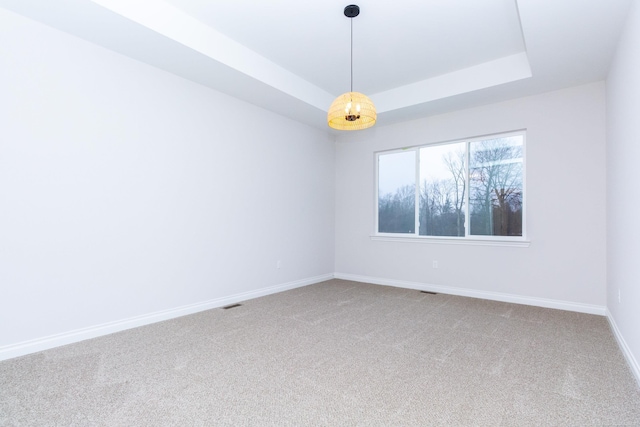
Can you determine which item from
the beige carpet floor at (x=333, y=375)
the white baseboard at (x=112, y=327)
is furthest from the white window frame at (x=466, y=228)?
the white baseboard at (x=112, y=327)

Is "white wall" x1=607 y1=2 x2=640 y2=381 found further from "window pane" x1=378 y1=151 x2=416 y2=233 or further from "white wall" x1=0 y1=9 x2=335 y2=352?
"white wall" x1=0 y1=9 x2=335 y2=352

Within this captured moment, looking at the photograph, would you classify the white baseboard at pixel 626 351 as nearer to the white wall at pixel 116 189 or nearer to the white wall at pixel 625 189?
the white wall at pixel 625 189

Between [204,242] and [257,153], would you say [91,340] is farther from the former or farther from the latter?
[257,153]

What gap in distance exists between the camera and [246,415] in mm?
1717

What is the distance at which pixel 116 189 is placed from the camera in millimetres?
3035

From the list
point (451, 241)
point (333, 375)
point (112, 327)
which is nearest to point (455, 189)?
point (451, 241)

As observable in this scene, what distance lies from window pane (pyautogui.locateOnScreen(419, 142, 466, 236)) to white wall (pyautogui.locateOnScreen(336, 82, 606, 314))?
237 millimetres

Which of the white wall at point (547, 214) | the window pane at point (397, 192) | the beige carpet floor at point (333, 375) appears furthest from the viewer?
the window pane at point (397, 192)

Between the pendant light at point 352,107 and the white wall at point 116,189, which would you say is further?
the pendant light at point 352,107

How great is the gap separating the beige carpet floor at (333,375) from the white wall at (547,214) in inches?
22.2

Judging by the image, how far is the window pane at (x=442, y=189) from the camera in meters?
4.69

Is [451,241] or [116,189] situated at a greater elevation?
[116,189]

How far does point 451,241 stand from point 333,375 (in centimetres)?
315

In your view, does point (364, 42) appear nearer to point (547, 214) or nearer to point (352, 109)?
point (352, 109)
